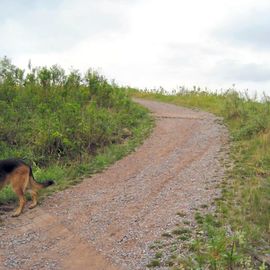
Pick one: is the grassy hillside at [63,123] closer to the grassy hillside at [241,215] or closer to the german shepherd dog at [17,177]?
the german shepherd dog at [17,177]

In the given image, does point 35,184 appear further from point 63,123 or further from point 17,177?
point 63,123

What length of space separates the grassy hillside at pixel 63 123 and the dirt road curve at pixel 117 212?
2.63ft

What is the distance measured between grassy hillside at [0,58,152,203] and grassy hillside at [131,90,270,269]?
291 centimetres

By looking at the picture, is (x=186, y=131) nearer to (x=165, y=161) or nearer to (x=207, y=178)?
(x=165, y=161)

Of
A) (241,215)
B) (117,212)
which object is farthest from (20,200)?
(241,215)

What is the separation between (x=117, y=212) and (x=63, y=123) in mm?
4988

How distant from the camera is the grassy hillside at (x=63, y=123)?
33.8 ft

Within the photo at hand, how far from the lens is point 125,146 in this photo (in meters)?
11.3

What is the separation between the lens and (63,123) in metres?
11.4

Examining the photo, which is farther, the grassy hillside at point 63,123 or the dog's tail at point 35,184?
the grassy hillside at point 63,123

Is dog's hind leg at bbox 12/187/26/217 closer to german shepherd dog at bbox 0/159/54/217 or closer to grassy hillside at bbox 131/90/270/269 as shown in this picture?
german shepherd dog at bbox 0/159/54/217

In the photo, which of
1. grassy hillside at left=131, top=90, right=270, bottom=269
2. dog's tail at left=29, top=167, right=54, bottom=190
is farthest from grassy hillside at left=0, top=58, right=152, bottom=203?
grassy hillside at left=131, top=90, right=270, bottom=269

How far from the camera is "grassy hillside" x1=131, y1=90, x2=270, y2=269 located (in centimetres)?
478

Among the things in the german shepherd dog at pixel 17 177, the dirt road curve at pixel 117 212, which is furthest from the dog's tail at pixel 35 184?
the dirt road curve at pixel 117 212
